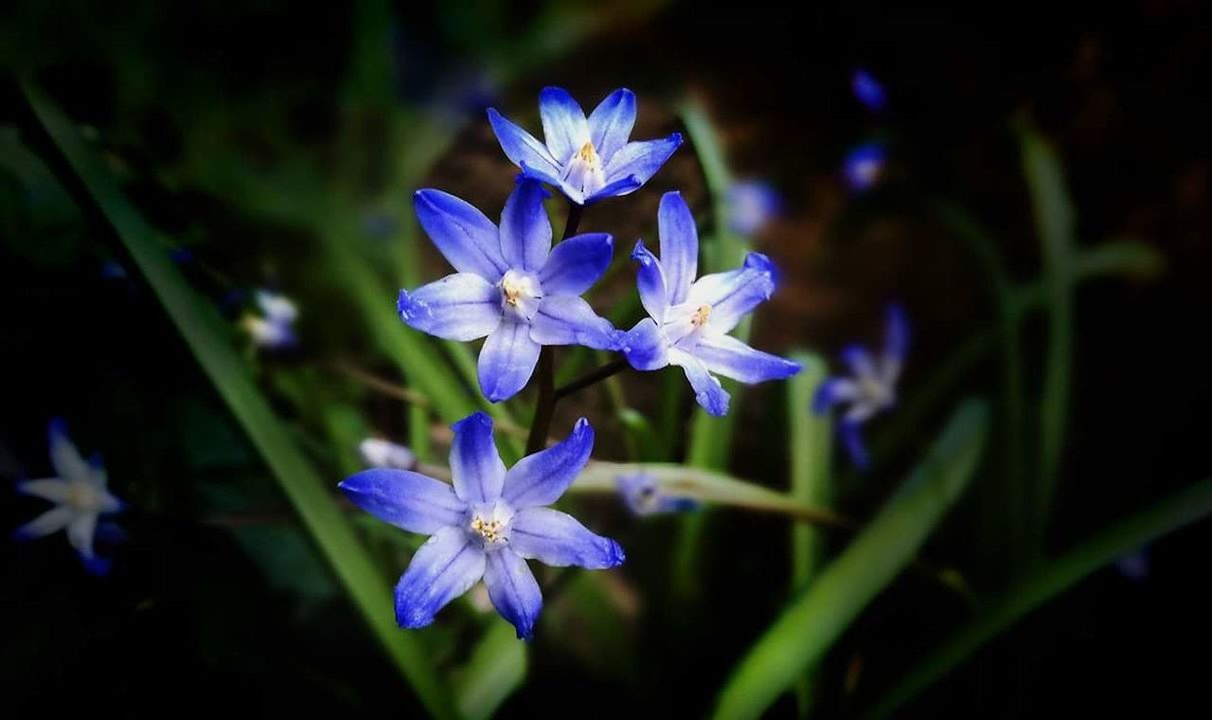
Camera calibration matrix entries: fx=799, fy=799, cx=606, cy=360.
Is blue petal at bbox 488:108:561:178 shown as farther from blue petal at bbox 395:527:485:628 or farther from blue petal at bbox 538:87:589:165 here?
blue petal at bbox 395:527:485:628

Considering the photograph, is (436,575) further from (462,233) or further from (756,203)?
(756,203)

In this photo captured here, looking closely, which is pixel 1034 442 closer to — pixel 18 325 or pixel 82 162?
pixel 82 162

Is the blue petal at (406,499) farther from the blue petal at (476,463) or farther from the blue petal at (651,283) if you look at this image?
the blue petal at (651,283)

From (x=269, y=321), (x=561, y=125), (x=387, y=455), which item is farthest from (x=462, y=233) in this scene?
(x=269, y=321)

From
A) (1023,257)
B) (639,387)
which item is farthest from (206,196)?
(1023,257)

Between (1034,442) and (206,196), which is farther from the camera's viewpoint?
(1034,442)

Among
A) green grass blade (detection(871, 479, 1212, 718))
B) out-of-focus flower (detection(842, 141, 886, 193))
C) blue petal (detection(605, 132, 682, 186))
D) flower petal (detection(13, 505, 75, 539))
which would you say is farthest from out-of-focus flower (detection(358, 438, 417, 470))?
out-of-focus flower (detection(842, 141, 886, 193))
